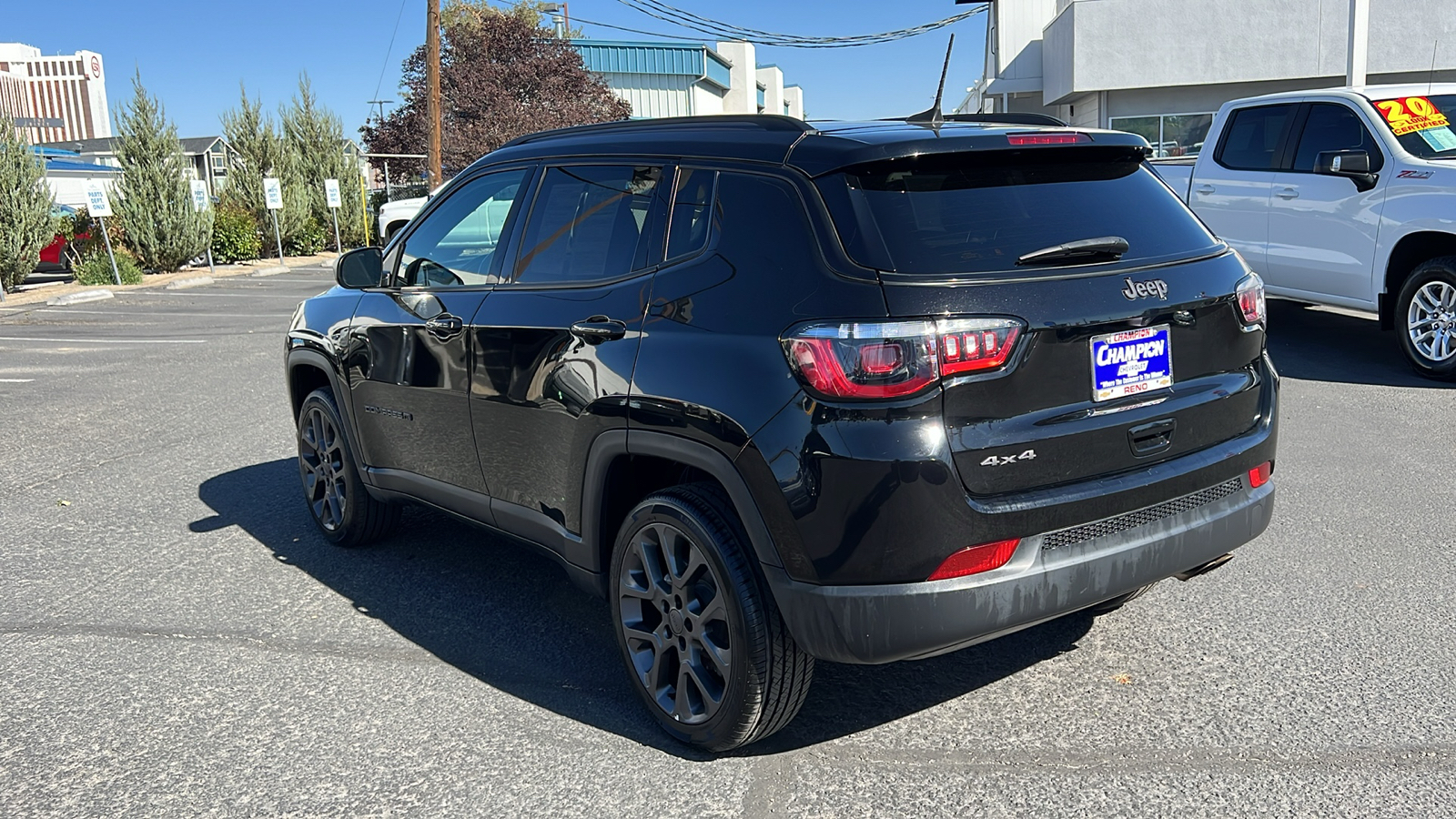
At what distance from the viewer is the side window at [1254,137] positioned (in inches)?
381

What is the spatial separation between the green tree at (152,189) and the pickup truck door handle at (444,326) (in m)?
23.6

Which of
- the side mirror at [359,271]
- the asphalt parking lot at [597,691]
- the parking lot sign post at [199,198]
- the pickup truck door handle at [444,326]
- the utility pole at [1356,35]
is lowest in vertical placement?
the asphalt parking lot at [597,691]

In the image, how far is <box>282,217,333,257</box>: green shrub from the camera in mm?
33719

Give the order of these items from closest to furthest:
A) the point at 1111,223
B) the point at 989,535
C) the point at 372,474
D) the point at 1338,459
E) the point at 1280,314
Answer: the point at 989,535 < the point at 1111,223 < the point at 372,474 < the point at 1338,459 < the point at 1280,314

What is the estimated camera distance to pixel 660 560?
352cm

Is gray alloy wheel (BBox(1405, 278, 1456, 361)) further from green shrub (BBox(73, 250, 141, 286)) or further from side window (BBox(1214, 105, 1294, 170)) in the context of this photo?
green shrub (BBox(73, 250, 141, 286))

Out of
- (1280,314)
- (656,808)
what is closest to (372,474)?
(656,808)

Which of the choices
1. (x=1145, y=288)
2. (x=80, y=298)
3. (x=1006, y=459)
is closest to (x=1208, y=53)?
(x=80, y=298)

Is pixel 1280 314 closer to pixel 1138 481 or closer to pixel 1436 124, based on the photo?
pixel 1436 124

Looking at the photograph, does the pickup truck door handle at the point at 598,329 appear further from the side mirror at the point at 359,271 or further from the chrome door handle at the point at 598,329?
the side mirror at the point at 359,271

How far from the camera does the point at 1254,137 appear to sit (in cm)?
990

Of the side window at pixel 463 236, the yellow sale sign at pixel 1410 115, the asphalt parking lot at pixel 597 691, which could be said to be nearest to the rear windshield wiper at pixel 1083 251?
the asphalt parking lot at pixel 597 691

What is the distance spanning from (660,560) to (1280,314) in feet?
33.5

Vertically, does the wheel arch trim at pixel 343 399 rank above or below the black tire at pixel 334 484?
above
